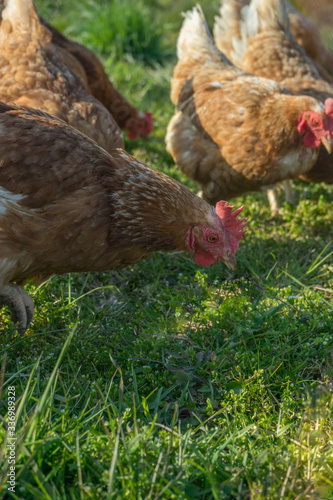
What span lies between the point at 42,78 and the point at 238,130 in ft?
4.99

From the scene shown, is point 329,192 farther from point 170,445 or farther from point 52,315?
point 170,445

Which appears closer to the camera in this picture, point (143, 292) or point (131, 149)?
point (143, 292)

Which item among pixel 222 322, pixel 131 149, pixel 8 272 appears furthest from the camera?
pixel 131 149

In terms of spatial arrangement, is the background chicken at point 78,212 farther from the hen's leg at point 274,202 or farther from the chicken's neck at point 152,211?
the hen's leg at point 274,202

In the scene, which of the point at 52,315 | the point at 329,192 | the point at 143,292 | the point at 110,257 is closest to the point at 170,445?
the point at 110,257

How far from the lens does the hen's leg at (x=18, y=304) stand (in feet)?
7.94

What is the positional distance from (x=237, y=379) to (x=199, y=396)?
0.73 feet

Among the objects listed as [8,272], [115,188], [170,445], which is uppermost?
[115,188]

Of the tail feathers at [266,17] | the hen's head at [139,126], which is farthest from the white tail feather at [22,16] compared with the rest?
the tail feathers at [266,17]

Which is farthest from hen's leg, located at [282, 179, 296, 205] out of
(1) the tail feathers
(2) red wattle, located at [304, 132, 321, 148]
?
(1) the tail feathers

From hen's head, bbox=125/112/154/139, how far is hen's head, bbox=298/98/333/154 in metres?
1.66

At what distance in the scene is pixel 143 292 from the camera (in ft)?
10.6

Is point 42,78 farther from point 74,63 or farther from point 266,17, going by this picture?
point 266,17

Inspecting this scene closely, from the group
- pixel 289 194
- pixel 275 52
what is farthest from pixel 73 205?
pixel 275 52
